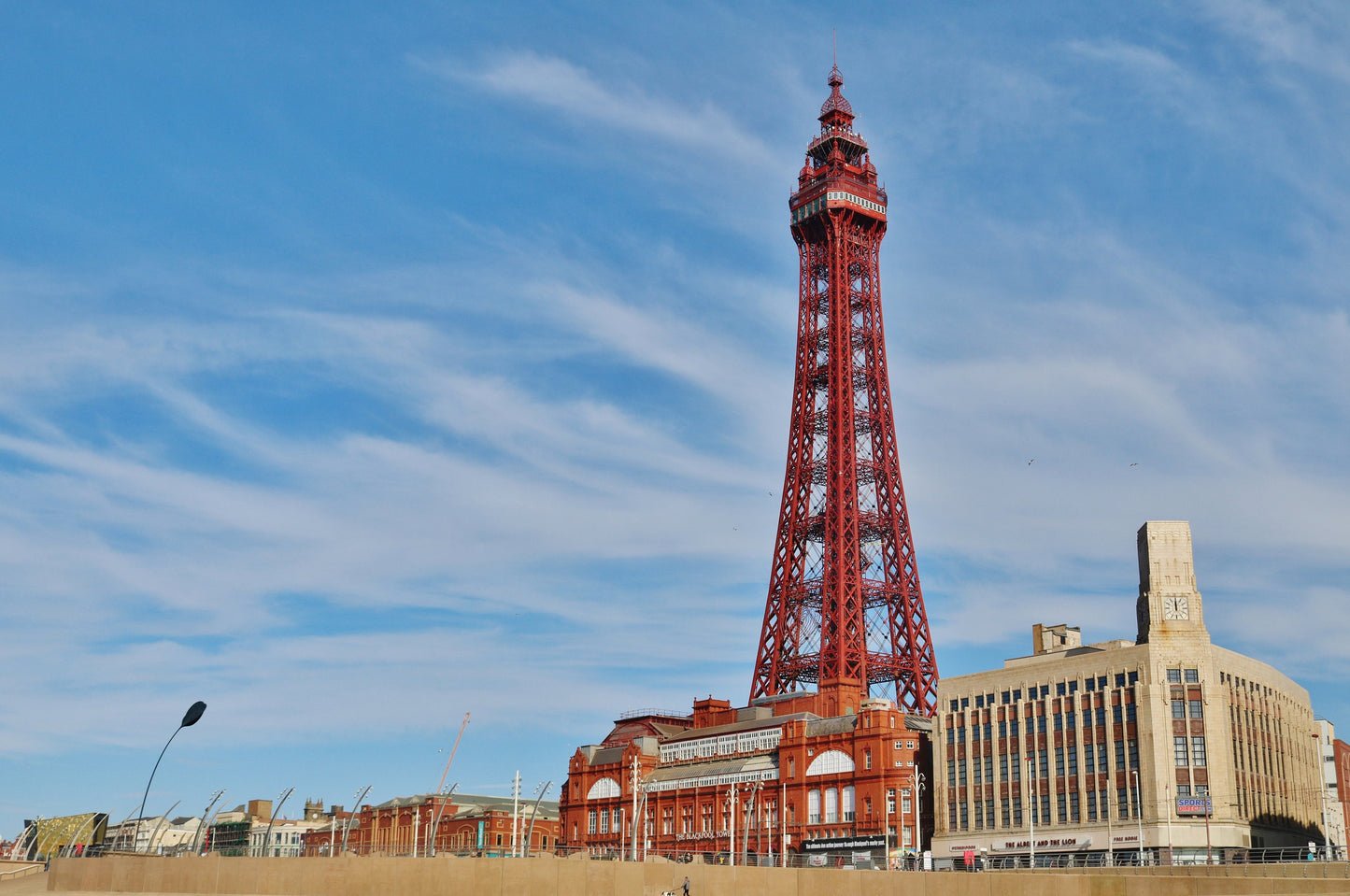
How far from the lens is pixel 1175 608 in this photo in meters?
93.1

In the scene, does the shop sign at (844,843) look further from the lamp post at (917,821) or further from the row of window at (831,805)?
the lamp post at (917,821)

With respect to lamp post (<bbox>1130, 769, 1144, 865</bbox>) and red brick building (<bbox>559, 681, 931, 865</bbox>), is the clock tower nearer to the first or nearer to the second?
lamp post (<bbox>1130, 769, 1144, 865</bbox>)

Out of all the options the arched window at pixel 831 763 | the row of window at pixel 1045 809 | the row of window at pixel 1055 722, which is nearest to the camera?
the row of window at pixel 1045 809

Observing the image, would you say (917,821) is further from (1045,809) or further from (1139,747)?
(1139,747)

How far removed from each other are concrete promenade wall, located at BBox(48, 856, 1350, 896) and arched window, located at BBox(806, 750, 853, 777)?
4330 cm

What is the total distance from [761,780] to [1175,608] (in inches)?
1577

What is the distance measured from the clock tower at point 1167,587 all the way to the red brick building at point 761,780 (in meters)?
22.7

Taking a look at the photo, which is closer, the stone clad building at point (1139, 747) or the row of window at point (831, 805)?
the stone clad building at point (1139, 747)

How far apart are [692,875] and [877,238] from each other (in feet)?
337

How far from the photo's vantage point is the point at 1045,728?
9712cm

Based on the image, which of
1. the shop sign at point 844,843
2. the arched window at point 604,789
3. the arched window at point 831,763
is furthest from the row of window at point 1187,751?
the arched window at point 604,789

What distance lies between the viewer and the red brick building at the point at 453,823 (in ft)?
516

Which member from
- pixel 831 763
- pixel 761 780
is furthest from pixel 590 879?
pixel 761 780

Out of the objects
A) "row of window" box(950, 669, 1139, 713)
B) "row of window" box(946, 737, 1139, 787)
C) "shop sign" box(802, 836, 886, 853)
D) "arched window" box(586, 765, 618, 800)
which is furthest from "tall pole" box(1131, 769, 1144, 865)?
"arched window" box(586, 765, 618, 800)
